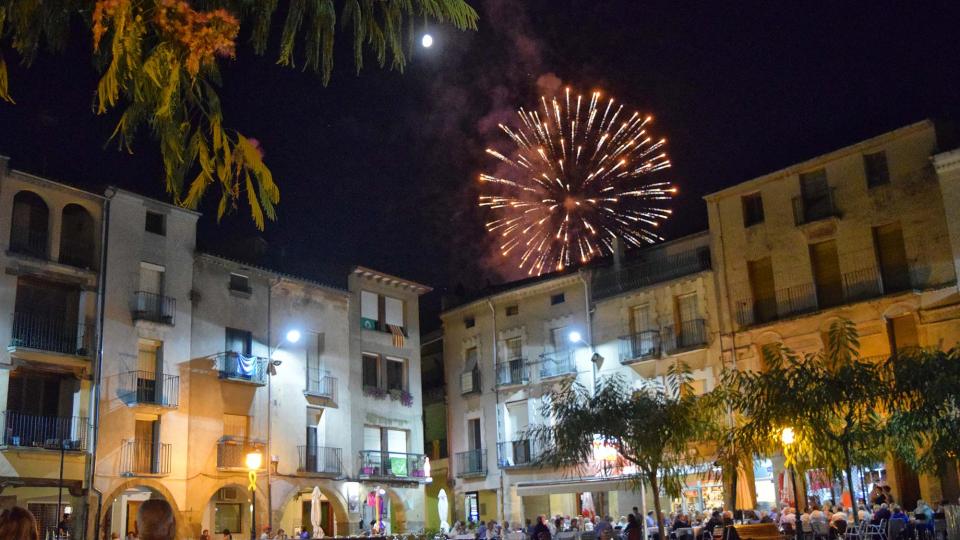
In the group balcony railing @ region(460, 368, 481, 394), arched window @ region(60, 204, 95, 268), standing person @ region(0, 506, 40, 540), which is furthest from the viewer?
balcony railing @ region(460, 368, 481, 394)

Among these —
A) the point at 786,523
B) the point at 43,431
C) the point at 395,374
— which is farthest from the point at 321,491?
the point at 786,523

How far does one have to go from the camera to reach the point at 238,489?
37062 mm

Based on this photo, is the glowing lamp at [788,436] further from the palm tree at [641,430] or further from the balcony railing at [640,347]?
the balcony railing at [640,347]

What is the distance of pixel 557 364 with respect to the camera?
4241 cm

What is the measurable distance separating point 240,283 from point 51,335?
27.2 ft

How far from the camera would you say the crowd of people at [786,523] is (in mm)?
23609

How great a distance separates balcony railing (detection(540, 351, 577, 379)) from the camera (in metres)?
41.8

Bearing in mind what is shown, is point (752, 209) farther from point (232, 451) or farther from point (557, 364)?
point (232, 451)

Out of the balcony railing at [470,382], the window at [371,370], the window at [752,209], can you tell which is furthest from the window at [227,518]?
the window at [752,209]

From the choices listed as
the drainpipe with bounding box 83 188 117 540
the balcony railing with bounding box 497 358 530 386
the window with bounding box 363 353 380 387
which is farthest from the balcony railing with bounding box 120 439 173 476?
the balcony railing with bounding box 497 358 530 386

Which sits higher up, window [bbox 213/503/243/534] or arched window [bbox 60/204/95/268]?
arched window [bbox 60/204/95/268]

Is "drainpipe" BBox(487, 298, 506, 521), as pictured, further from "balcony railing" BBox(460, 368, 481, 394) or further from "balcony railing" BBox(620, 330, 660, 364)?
"balcony railing" BBox(620, 330, 660, 364)

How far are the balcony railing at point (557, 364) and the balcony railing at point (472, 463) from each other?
4916 mm

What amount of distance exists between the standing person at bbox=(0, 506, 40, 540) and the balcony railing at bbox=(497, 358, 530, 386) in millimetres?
37348
